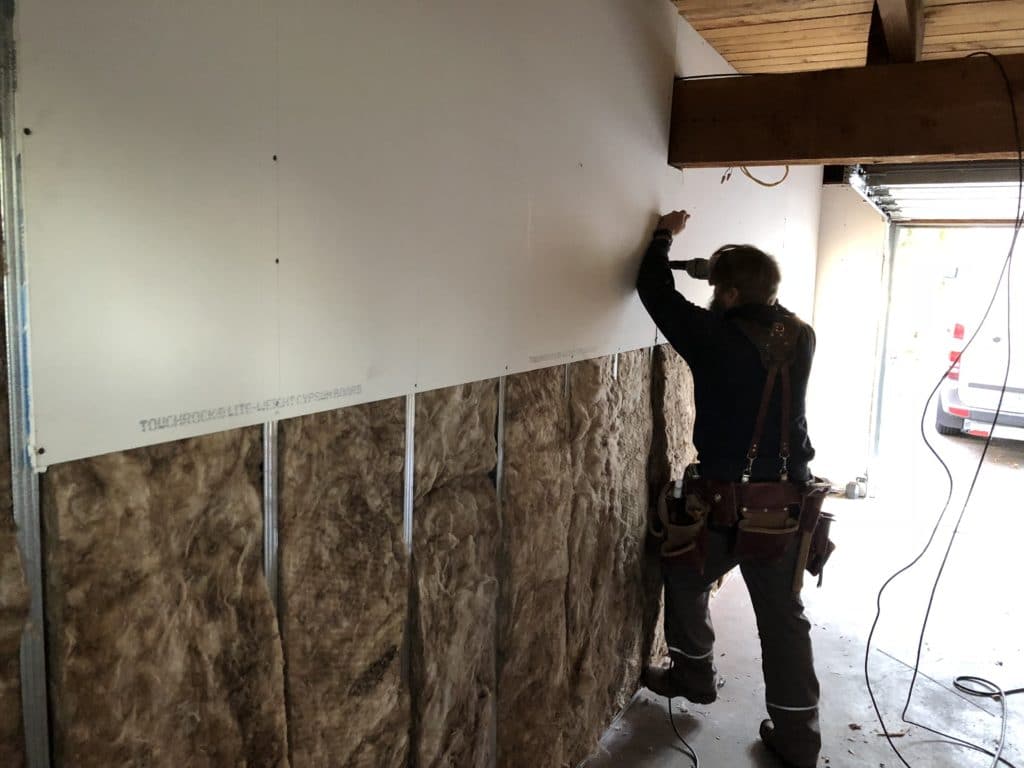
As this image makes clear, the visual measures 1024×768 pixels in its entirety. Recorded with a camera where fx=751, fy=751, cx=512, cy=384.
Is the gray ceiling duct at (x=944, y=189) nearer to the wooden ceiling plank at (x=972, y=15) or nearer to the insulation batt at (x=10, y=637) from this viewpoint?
the wooden ceiling plank at (x=972, y=15)

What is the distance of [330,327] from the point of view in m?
1.20

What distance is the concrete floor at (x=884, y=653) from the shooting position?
8.37 feet

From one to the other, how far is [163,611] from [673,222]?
2070 mm

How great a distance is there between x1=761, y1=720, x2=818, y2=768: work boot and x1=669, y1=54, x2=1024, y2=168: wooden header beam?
1868mm

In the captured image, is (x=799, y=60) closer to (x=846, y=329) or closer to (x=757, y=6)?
(x=757, y=6)

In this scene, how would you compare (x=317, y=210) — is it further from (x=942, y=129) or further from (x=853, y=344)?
(x=853, y=344)

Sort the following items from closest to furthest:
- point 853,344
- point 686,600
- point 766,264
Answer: point 766,264 → point 686,600 → point 853,344

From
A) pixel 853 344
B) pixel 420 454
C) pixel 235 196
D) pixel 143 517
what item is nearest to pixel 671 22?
pixel 420 454

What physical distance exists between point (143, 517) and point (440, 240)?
0.74 metres

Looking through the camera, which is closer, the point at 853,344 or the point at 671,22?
the point at 671,22

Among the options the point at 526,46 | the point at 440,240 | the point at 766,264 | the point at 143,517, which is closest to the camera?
the point at 143,517

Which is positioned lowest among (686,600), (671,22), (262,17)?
(686,600)

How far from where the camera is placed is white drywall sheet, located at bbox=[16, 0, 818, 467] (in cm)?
84

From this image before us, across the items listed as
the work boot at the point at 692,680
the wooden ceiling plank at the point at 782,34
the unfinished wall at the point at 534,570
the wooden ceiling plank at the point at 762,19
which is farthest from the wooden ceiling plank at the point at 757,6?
the work boot at the point at 692,680
